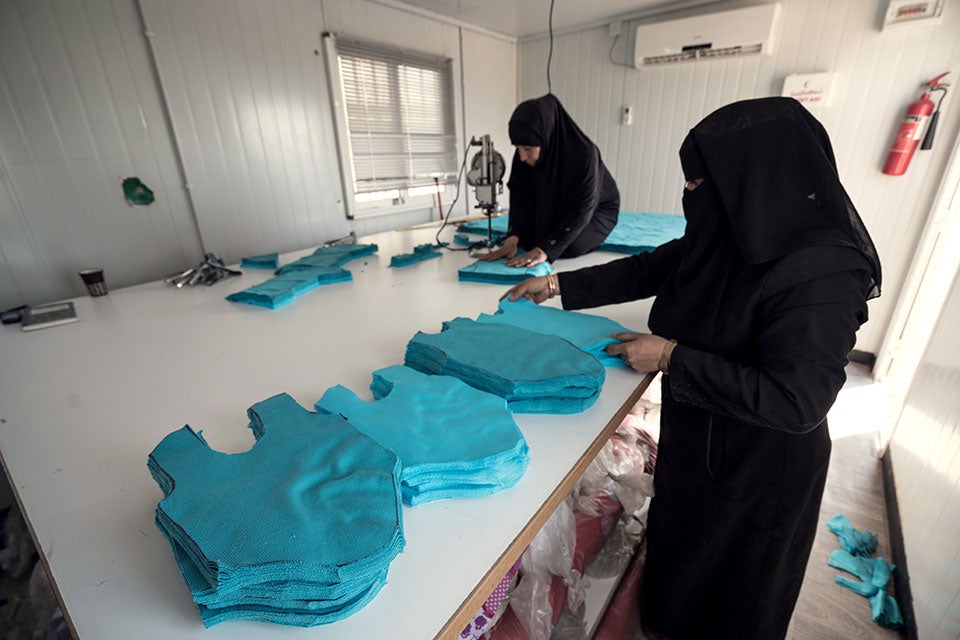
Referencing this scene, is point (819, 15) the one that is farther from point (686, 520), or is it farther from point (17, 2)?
point (17, 2)

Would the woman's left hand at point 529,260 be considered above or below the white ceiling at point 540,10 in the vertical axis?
below

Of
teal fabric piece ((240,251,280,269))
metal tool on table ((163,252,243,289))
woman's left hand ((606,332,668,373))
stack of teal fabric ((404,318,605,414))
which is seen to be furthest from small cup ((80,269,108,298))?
woman's left hand ((606,332,668,373))

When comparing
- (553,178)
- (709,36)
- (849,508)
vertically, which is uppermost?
(709,36)

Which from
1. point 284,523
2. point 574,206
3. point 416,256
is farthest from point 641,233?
point 284,523

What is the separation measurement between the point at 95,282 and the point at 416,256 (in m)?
1.41

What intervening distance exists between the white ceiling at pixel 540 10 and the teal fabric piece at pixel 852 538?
3791mm

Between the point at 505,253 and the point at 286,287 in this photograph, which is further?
the point at 505,253

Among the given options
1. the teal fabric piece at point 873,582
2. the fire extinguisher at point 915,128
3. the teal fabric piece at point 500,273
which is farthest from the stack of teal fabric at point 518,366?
the fire extinguisher at point 915,128

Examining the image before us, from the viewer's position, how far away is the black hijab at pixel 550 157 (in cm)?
211

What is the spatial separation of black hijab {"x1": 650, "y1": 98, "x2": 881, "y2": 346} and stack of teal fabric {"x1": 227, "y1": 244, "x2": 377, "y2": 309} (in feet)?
4.78

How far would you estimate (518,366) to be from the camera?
965mm

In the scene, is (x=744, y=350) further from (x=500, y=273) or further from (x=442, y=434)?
(x=500, y=273)

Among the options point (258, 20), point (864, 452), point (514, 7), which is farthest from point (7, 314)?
point (864, 452)

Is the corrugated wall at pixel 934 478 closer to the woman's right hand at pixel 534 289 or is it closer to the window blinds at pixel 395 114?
the woman's right hand at pixel 534 289
